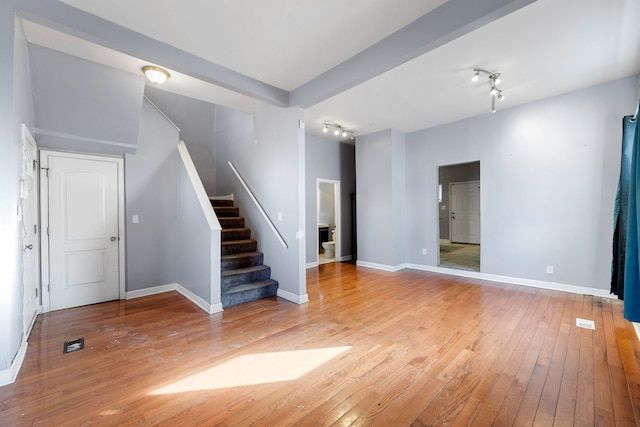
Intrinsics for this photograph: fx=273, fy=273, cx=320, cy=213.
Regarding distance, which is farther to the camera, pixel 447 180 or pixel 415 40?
pixel 447 180

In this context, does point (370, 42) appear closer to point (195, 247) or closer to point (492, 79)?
point (492, 79)

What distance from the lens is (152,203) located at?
4.26m

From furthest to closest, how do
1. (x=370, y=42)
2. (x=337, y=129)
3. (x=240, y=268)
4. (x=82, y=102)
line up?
(x=337, y=129)
(x=240, y=268)
(x=82, y=102)
(x=370, y=42)

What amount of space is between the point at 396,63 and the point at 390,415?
2.87 meters

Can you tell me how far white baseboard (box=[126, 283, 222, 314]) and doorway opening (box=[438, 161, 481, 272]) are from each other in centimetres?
730

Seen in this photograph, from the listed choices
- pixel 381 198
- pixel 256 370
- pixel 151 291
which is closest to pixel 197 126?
pixel 151 291

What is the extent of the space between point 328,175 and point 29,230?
5.15 metres

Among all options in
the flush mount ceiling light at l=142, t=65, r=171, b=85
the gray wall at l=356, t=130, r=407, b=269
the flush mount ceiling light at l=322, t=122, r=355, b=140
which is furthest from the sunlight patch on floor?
the flush mount ceiling light at l=322, t=122, r=355, b=140

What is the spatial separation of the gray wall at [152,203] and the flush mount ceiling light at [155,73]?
1.21 m

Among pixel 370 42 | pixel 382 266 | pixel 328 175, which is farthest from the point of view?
pixel 328 175

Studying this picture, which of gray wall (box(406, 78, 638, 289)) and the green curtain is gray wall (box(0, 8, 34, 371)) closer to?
the green curtain

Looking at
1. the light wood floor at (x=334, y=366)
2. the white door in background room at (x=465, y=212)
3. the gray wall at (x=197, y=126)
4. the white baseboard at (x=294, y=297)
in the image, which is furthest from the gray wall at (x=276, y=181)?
the white door in background room at (x=465, y=212)

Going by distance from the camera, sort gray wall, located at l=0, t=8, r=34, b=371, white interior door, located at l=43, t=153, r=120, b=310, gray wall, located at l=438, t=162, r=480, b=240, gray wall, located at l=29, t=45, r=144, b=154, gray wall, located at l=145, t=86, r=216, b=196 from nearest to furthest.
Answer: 1. gray wall, located at l=0, t=8, r=34, b=371
2. gray wall, located at l=29, t=45, r=144, b=154
3. white interior door, located at l=43, t=153, r=120, b=310
4. gray wall, located at l=145, t=86, r=216, b=196
5. gray wall, located at l=438, t=162, r=480, b=240

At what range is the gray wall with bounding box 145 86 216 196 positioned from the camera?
224 inches
